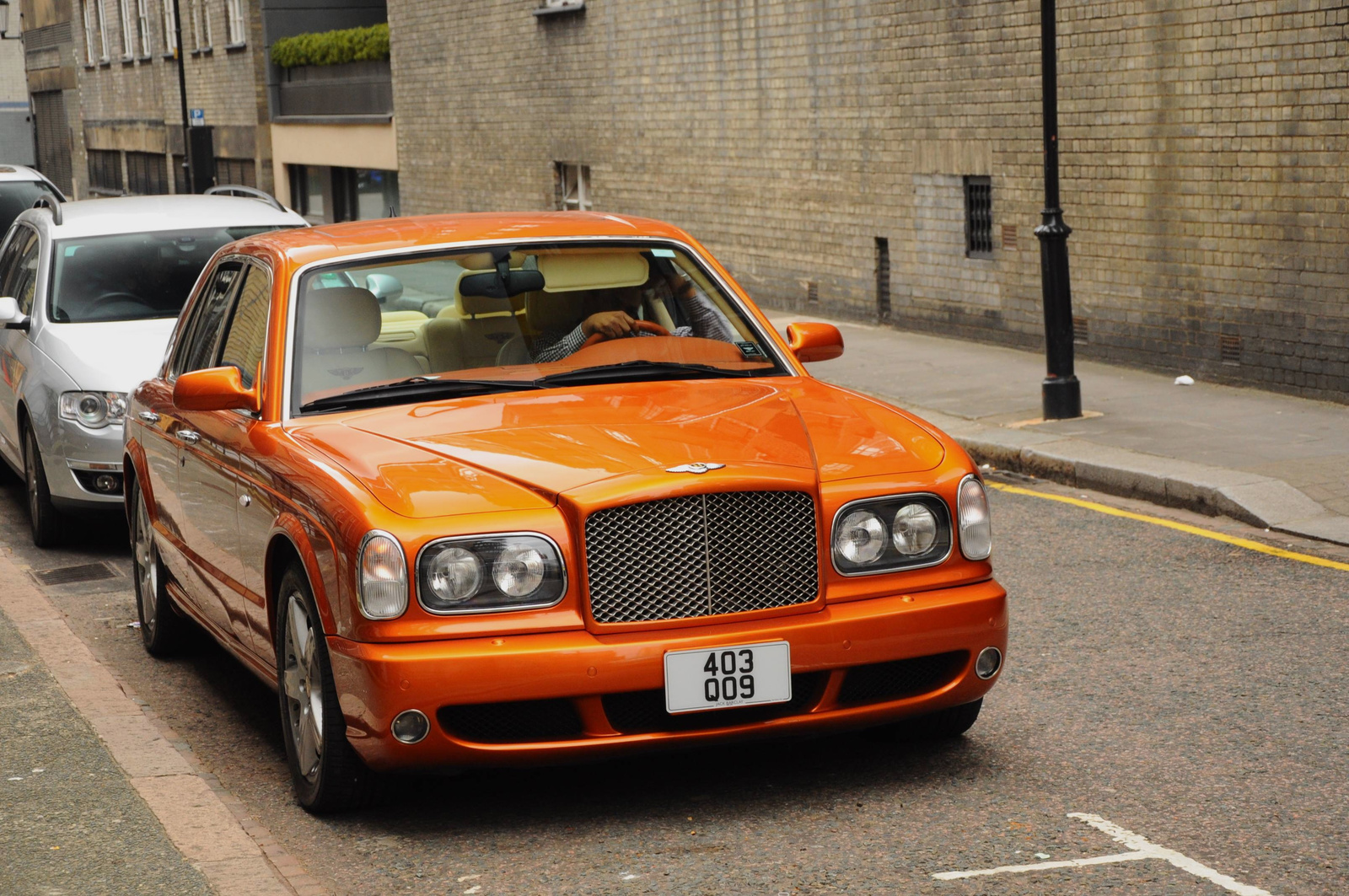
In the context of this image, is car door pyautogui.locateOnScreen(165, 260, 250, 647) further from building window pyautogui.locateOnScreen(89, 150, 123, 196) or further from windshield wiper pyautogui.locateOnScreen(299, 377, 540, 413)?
building window pyautogui.locateOnScreen(89, 150, 123, 196)

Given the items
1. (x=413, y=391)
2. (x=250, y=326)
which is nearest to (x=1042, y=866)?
(x=413, y=391)

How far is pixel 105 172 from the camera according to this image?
173 ft


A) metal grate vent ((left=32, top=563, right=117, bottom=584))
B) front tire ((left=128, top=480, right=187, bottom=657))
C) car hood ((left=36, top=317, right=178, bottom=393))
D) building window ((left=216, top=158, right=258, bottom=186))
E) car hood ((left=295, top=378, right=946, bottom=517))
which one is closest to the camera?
car hood ((left=295, top=378, right=946, bottom=517))

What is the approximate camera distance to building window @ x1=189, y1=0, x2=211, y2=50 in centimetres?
4131

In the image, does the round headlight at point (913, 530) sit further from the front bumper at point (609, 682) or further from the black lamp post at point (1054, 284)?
the black lamp post at point (1054, 284)

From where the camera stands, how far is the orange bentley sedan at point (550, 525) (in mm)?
4559

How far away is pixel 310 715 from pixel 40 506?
5.03 meters

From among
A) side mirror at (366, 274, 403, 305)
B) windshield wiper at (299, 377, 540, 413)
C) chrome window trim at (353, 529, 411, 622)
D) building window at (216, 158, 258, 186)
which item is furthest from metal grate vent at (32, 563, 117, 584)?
building window at (216, 158, 258, 186)

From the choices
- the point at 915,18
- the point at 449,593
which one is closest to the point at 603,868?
the point at 449,593

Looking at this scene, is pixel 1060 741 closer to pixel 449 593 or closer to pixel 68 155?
pixel 449 593

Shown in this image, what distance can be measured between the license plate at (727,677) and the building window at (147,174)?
4321 cm

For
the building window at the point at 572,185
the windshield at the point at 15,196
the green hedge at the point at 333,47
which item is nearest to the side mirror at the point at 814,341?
the windshield at the point at 15,196

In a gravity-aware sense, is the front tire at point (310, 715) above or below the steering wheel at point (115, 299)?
below

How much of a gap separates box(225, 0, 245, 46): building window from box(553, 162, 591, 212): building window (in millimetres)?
15655
